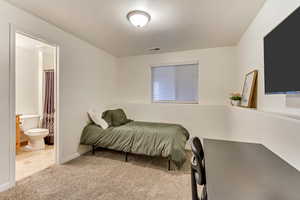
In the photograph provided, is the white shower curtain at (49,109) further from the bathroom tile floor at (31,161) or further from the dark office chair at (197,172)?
the dark office chair at (197,172)

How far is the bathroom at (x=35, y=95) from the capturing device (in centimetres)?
332

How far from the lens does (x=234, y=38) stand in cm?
291

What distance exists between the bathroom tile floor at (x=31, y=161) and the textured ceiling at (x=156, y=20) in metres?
2.47

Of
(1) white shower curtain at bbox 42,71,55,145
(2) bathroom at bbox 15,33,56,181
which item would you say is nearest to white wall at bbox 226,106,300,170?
(2) bathroom at bbox 15,33,56,181

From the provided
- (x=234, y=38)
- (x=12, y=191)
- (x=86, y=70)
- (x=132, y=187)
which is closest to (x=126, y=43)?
(x=86, y=70)

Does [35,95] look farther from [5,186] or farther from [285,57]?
[285,57]

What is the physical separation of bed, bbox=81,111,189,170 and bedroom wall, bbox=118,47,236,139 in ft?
3.11

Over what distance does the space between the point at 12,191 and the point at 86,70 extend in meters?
2.29

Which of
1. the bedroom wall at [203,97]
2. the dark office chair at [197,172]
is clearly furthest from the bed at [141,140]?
the dark office chair at [197,172]

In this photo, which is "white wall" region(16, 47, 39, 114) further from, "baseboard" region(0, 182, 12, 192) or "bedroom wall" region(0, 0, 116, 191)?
"baseboard" region(0, 182, 12, 192)

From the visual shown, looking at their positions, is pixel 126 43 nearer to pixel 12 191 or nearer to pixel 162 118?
pixel 162 118

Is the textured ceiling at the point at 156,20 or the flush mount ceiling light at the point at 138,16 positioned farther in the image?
the flush mount ceiling light at the point at 138,16

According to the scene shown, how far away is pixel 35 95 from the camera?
153 inches

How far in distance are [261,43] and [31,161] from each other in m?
4.29
